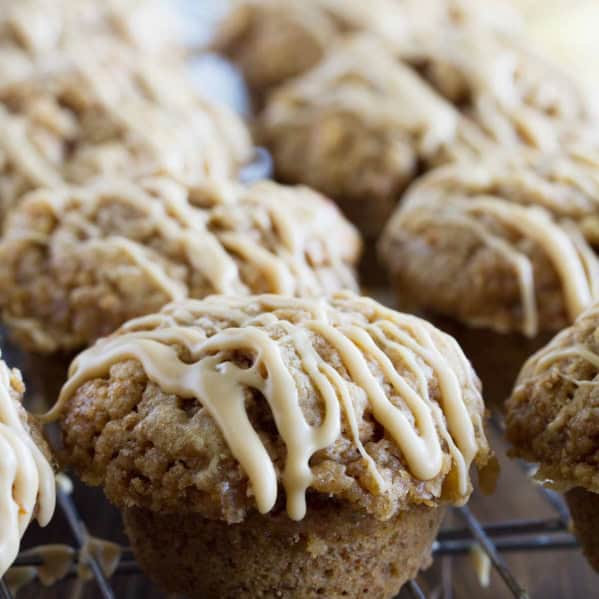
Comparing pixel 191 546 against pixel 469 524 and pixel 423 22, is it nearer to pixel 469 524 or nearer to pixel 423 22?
pixel 469 524

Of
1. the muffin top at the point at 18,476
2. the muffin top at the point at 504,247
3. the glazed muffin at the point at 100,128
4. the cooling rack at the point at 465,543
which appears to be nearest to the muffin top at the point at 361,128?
the glazed muffin at the point at 100,128

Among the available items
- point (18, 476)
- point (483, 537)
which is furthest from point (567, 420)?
point (18, 476)

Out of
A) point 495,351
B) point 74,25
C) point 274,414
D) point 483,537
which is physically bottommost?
point 483,537

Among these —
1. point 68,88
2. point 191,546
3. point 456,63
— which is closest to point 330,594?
point 191,546

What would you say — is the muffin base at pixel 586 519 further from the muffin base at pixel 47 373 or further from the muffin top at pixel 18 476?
the muffin base at pixel 47 373

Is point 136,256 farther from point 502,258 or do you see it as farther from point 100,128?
point 100,128

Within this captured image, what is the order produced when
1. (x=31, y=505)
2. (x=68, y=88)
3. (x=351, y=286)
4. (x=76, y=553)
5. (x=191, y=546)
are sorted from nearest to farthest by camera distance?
(x=31, y=505) → (x=191, y=546) → (x=76, y=553) → (x=351, y=286) → (x=68, y=88)
